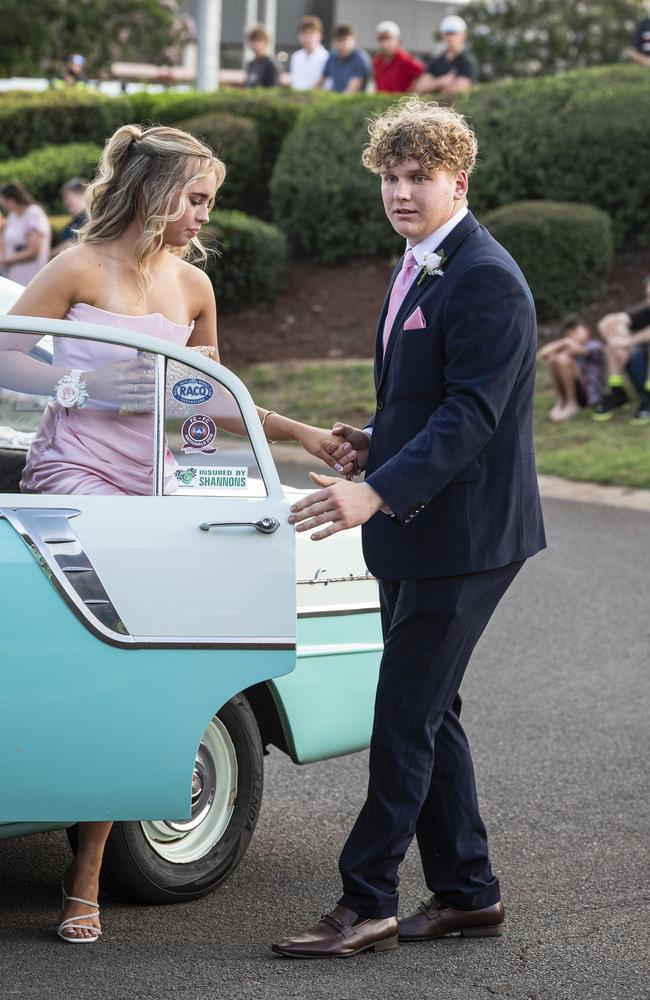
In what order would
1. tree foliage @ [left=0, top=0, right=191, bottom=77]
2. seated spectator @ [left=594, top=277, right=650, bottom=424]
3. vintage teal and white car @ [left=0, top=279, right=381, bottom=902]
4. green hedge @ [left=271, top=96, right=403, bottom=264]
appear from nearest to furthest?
vintage teal and white car @ [left=0, top=279, right=381, bottom=902] < seated spectator @ [left=594, top=277, right=650, bottom=424] < green hedge @ [left=271, top=96, right=403, bottom=264] < tree foliage @ [left=0, top=0, right=191, bottom=77]

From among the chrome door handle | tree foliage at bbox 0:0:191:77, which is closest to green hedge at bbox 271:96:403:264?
tree foliage at bbox 0:0:191:77

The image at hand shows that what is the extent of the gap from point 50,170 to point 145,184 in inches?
670

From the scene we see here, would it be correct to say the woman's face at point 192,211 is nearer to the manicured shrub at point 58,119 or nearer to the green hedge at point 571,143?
the green hedge at point 571,143

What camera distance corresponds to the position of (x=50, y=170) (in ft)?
67.5

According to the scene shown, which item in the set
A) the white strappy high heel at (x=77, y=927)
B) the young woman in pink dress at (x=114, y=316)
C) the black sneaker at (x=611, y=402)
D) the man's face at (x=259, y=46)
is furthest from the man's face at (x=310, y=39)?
the white strappy high heel at (x=77, y=927)

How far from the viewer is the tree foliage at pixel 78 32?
1160 inches

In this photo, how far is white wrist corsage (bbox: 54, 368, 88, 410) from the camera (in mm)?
3861

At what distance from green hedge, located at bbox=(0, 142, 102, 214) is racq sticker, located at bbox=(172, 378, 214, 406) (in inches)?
666

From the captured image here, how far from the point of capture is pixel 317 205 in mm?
19156

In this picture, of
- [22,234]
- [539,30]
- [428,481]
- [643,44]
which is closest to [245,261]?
[22,234]

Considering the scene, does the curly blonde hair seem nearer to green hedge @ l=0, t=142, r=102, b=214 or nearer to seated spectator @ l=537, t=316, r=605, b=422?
seated spectator @ l=537, t=316, r=605, b=422

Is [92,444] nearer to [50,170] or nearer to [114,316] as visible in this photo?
[114,316]

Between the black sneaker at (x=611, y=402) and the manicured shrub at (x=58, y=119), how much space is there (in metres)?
11.0

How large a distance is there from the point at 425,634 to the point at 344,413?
10.7 m
